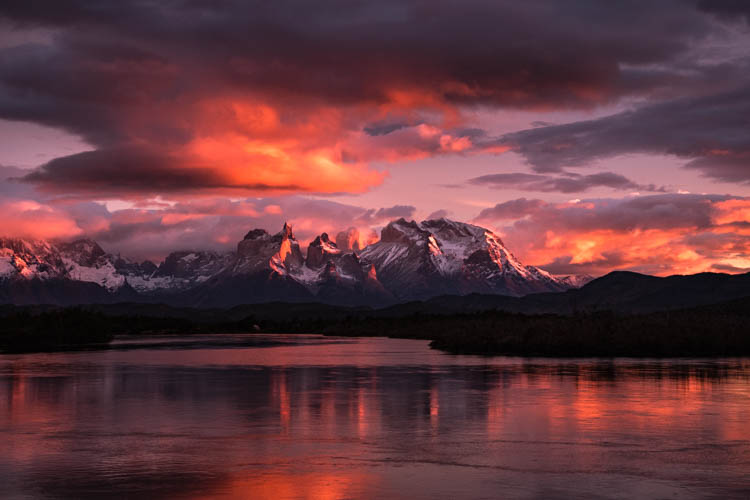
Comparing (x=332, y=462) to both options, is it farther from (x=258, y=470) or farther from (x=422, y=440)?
(x=422, y=440)

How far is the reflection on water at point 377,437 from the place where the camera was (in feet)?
87.1

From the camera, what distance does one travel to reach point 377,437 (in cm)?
3684

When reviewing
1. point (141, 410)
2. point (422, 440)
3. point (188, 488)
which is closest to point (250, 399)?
point (141, 410)

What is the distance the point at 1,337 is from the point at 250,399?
5305 inches

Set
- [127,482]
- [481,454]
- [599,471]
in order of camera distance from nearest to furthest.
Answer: [127,482], [599,471], [481,454]

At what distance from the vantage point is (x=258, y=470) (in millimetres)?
28922

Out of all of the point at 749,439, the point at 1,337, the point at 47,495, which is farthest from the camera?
the point at 1,337

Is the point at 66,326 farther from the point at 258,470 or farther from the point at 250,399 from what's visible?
the point at 258,470

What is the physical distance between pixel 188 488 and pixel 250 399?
89.9 feet

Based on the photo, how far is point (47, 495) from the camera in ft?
81.8

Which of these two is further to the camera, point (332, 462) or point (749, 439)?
point (749, 439)

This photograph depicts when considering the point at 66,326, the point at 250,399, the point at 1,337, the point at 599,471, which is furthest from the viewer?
the point at 66,326

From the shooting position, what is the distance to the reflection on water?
26547mm

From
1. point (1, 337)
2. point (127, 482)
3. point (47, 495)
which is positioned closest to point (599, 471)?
point (127, 482)
